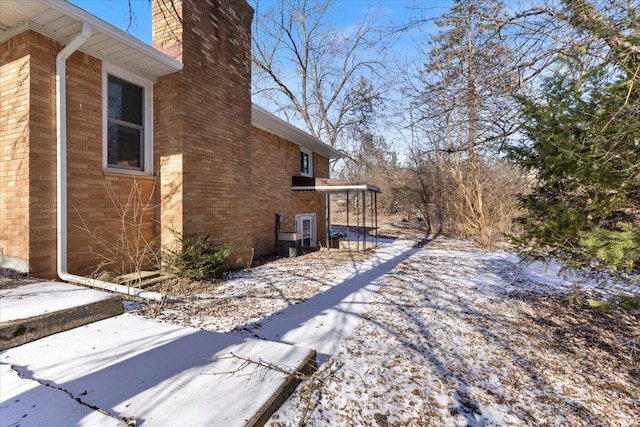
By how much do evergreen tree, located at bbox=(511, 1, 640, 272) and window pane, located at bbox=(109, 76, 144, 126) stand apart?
6.42 metres

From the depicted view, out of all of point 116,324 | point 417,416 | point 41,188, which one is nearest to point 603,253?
point 417,416

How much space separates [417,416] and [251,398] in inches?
51.3

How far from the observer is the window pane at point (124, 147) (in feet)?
16.5

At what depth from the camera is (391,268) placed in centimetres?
752

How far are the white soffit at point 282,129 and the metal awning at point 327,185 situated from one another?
148cm

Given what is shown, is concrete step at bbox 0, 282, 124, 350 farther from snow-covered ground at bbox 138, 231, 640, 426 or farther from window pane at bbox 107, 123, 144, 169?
window pane at bbox 107, 123, 144, 169

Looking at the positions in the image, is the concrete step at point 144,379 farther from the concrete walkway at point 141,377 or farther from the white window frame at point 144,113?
the white window frame at point 144,113

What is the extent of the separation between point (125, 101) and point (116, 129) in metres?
0.57

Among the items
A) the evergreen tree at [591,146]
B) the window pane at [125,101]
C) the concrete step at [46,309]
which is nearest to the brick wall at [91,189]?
the window pane at [125,101]

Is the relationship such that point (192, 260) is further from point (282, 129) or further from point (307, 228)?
point (307, 228)

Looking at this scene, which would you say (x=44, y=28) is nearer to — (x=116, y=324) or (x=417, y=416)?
(x=116, y=324)

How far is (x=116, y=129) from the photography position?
5.11 metres

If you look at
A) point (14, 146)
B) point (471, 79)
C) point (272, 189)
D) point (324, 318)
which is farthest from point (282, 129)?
point (324, 318)

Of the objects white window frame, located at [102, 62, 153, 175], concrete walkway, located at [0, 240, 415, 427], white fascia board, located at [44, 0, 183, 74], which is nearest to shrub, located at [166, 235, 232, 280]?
white window frame, located at [102, 62, 153, 175]
